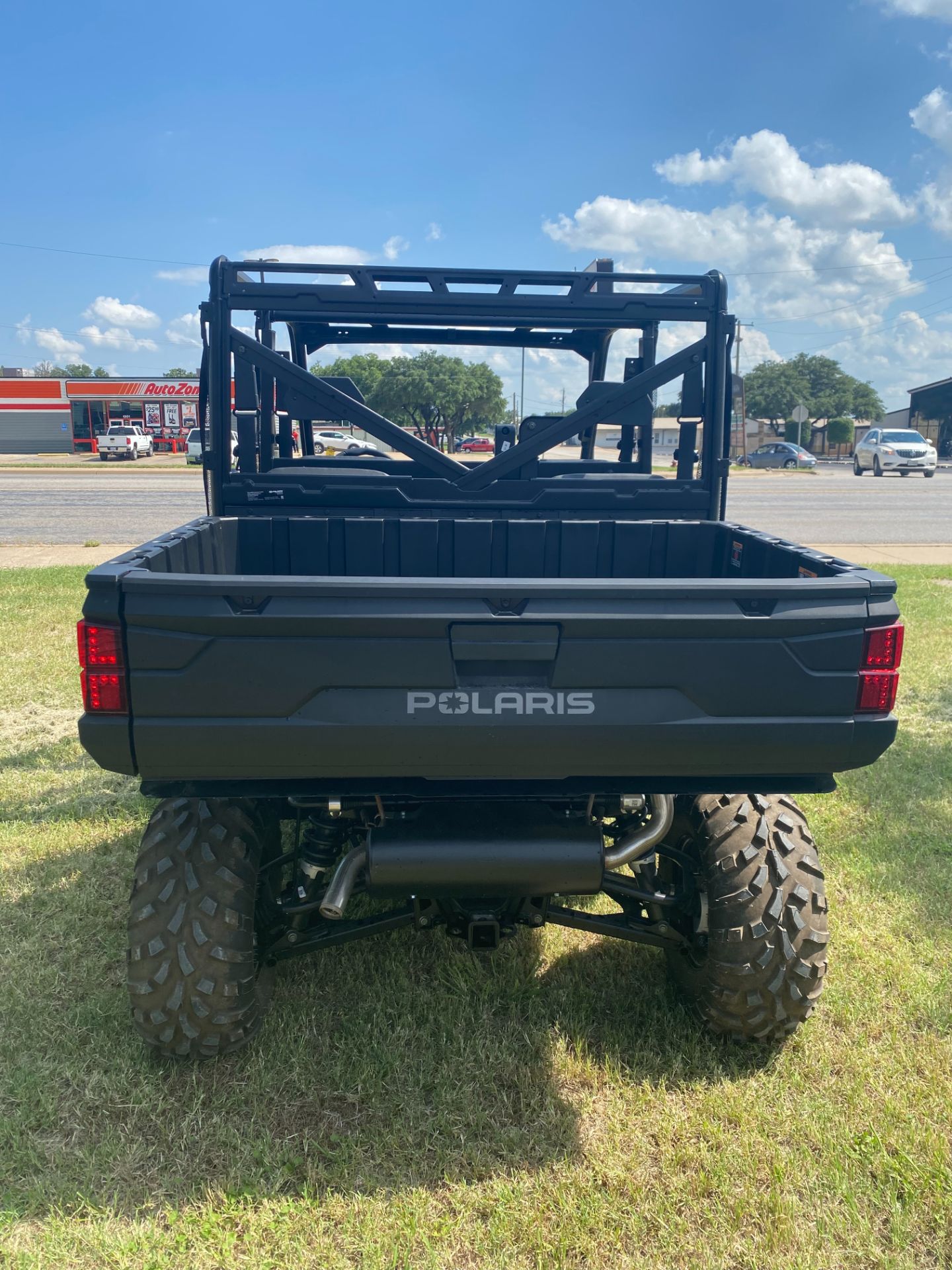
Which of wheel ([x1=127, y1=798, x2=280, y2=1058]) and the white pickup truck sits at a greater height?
the white pickup truck

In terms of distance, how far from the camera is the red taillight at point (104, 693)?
2.26m

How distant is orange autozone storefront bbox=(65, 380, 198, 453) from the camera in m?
50.5

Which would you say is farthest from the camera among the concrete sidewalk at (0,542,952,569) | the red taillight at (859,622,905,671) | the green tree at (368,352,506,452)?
the concrete sidewalk at (0,542,952,569)

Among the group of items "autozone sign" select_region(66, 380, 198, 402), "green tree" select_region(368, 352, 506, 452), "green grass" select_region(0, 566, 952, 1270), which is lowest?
"green grass" select_region(0, 566, 952, 1270)

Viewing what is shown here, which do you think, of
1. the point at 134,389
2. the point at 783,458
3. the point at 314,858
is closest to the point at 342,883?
the point at 314,858

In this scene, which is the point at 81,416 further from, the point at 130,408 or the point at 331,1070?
the point at 331,1070

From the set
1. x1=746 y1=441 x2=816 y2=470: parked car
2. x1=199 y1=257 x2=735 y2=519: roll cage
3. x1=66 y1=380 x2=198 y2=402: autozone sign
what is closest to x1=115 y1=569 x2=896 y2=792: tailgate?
x1=199 y1=257 x2=735 y2=519: roll cage

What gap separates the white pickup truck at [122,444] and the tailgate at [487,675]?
44.4 metres

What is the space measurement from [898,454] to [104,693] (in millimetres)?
34964

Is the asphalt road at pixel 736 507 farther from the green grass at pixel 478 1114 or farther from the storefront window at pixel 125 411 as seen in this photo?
the storefront window at pixel 125 411

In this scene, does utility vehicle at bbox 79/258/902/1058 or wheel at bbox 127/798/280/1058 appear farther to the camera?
wheel at bbox 127/798/280/1058

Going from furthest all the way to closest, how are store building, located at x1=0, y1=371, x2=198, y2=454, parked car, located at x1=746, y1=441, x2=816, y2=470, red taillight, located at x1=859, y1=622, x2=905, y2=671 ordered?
store building, located at x1=0, y1=371, x2=198, y2=454, parked car, located at x1=746, y1=441, x2=816, y2=470, red taillight, located at x1=859, y1=622, x2=905, y2=671

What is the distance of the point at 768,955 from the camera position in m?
2.82

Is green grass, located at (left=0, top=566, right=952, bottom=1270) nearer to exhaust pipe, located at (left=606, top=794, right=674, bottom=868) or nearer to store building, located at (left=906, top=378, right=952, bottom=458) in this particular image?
exhaust pipe, located at (left=606, top=794, right=674, bottom=868)
